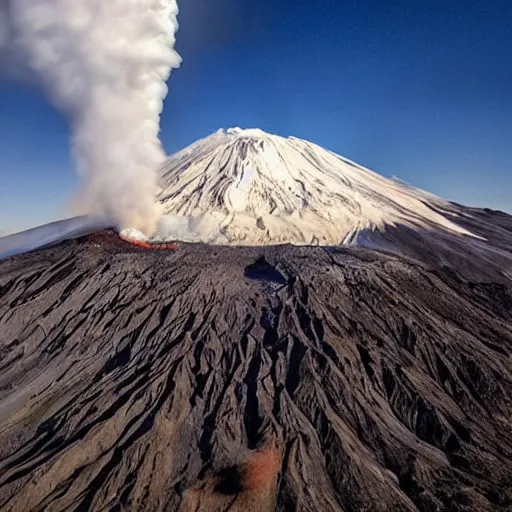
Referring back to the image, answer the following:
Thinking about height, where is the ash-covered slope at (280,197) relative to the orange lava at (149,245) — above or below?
above

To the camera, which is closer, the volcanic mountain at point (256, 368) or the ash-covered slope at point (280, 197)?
the volcanic mountain at point (256, 368)

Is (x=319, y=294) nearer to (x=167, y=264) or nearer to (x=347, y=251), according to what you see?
(x=347, y=251)

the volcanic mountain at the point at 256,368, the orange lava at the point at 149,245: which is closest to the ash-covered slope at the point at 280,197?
the volcanic mountain at the point at 256,368

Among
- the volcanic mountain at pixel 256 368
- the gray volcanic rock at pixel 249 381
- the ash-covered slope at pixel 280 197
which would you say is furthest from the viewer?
the ash-covered slope at pixel 280 197

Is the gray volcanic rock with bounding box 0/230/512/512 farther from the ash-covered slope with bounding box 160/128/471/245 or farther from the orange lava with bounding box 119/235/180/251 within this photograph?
the ash-covered slope with bounding box 160/128/471/245

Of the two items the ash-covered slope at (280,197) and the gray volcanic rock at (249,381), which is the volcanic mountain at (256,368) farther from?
the ash-covered slope at (280,197)

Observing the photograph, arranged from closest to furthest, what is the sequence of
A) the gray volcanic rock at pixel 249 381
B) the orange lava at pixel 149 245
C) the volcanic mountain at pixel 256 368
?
1. the gray volcanic rock at pixel 249 381
2. the volcanic mountain at pixel 256 368
3. the orange lava at pixel 149 245
